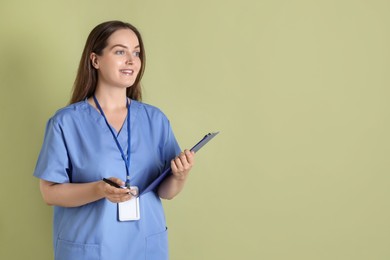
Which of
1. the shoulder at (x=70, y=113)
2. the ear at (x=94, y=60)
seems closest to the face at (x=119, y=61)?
the ear at (x=94, y=60)

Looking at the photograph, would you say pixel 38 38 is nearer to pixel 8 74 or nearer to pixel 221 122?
pixel 8 74

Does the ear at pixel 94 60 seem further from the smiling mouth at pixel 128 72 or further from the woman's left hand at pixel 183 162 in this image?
the woman's left hand at pixel 183 162

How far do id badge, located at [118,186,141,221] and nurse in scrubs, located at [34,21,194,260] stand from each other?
0.06 feet

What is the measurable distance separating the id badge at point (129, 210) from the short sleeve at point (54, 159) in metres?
0.19

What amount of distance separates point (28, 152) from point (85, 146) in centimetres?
57

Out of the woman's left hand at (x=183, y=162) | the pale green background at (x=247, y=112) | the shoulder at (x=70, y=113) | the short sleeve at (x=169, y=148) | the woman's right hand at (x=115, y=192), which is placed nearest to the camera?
the woman's right hand at (x=115, y=192)

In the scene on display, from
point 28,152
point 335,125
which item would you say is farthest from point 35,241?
point 335,125

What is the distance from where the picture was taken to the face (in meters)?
1.64

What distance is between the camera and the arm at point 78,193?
1.43 m

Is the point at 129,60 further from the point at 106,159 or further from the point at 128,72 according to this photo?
the point at 106,159

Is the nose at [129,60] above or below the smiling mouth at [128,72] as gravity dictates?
above

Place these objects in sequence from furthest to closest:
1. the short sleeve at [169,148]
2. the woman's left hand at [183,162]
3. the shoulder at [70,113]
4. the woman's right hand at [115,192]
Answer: the short sleeve at [169,148] → the shoulder at [70,113] → the woman's left hand at [183,162] → the woman's right hand at [115,192]

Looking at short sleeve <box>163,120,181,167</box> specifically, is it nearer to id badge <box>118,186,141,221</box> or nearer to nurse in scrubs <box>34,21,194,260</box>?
nurse in scrubs <box>34,21,194,260</box>

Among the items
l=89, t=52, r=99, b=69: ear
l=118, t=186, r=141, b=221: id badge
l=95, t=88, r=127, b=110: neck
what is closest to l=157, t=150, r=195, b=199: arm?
l=118, t=186, r=141, b=221: id badge
